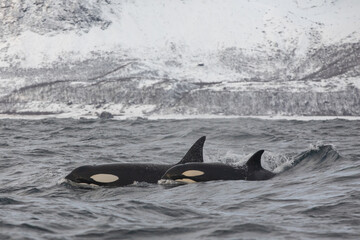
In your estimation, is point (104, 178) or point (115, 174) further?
point (115, 174)

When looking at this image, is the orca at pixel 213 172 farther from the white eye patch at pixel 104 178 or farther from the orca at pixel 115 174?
the white eye patch at pixel 104 178

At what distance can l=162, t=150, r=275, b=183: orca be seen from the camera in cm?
1342

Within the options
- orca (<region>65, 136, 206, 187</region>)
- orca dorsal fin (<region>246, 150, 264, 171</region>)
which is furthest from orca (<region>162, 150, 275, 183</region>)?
orca (<region>65, 136, 206, 187</region>)

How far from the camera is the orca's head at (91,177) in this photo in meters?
13.3

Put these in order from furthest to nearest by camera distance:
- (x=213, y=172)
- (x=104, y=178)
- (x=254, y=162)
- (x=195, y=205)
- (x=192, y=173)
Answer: (x=254, y=162)
(x=213, y=172)
(x=192, y=173)
(x=104, y=178)
(x=195, y=205)

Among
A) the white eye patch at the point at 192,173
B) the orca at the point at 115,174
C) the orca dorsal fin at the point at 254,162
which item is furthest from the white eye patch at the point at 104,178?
the orca dorsal fin at the point at 254,162

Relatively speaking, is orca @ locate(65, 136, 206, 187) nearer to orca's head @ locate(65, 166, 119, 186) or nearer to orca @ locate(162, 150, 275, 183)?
orca's head @ locate(65, 166, 119, 186)

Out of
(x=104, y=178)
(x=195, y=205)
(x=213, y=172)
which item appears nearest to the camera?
(x=195, y=205)

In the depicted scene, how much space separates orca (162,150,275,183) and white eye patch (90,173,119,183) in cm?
103

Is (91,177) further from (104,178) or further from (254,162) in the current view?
(254,162)

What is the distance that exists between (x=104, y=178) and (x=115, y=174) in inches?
12.8

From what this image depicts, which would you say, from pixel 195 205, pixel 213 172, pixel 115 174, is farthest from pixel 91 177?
pixel 195 205

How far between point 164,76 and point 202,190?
17637 cm

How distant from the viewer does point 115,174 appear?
536 inches
